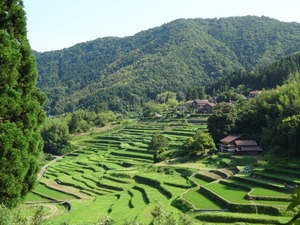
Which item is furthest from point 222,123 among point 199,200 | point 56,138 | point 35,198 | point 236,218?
point 56,138

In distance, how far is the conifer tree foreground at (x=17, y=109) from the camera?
10438 mm

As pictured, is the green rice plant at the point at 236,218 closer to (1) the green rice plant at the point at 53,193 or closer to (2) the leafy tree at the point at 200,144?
(2) the leafy tree at the point at 200,144


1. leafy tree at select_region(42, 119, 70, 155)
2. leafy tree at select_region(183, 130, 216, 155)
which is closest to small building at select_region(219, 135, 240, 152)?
leafy tree at select_region(183, 130, 216, 155)

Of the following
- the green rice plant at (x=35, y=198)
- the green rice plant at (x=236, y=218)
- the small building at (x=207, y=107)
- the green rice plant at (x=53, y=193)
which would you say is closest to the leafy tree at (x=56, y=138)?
the small building at (x=207, y=107)

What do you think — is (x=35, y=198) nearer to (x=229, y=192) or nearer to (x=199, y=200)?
(x=199, y=200)

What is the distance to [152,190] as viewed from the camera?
33.8 metres

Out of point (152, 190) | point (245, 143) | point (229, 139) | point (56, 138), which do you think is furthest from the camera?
point (56, 138)

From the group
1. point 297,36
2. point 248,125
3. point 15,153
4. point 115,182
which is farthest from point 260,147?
point 297,36

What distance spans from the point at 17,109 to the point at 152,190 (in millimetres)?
24369

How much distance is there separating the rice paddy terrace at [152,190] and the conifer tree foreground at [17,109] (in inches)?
115

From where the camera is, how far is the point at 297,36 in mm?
195500

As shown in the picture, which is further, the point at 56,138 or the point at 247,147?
the point at 56,138

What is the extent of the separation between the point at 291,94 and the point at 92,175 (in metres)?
25.7

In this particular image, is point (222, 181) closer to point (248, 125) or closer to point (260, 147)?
Answer: point (260, 147)
